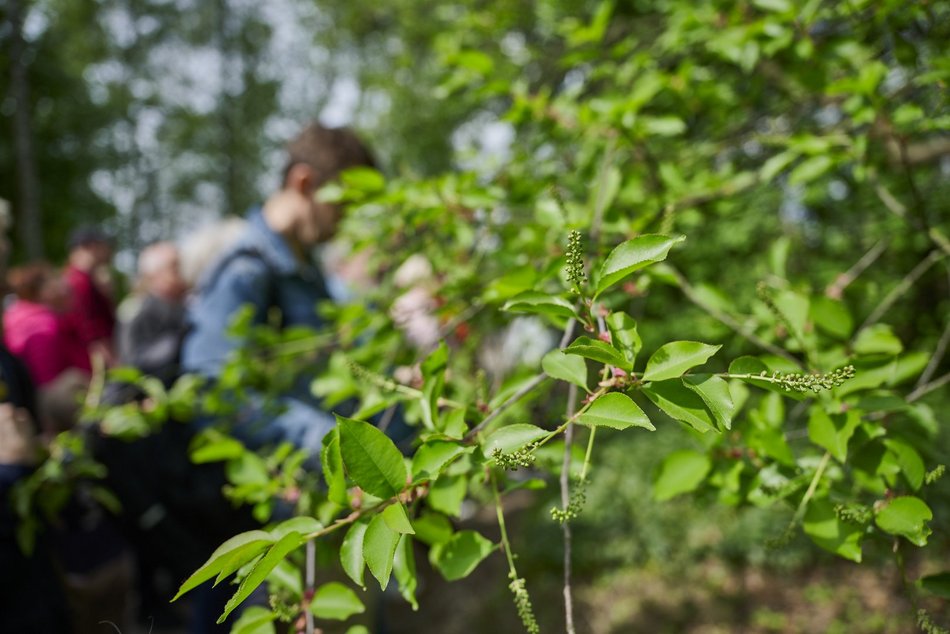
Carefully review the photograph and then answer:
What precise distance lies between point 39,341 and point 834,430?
3.91 meters

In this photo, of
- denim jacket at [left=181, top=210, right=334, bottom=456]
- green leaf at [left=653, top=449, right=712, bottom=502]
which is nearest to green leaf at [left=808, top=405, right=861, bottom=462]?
green leaf at [left=653, top=449, right=712, bottom=502]

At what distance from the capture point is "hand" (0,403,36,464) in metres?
1.77

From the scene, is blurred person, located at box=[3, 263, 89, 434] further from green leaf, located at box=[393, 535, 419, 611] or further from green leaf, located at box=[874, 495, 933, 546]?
green leaf, located at box=[874, 495, 933, 546]

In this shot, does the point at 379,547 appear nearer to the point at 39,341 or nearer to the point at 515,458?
the point at 515,458

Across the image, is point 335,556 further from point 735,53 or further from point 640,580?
point 640,580

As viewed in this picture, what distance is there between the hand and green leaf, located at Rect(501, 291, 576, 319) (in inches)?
66.5

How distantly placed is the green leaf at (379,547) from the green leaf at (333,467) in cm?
9

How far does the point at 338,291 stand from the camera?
3256 millimetres

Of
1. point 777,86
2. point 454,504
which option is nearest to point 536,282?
point 454,504

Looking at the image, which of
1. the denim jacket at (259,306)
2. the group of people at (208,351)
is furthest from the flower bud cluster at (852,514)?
the denim jacket at (259,306)

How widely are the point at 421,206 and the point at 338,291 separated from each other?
183 cm

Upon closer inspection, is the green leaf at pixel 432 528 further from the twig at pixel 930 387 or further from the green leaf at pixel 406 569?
the twig at pixel 930 387

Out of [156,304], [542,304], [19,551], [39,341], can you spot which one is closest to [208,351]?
[19,551]

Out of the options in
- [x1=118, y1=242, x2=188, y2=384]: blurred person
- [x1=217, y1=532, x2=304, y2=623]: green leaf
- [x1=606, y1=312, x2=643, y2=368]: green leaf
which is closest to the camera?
[x1=217, y1=532, x2=304, y2=623]: green leaf
